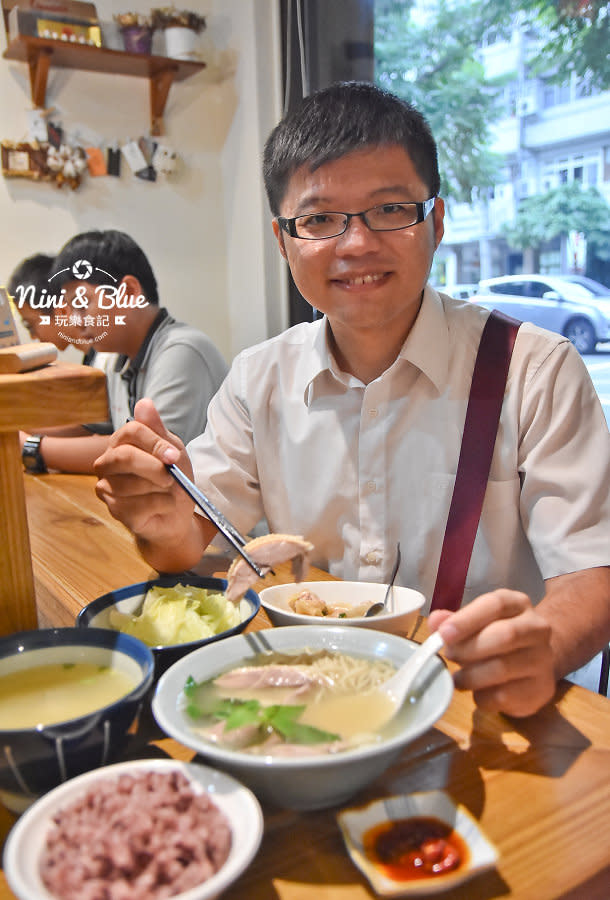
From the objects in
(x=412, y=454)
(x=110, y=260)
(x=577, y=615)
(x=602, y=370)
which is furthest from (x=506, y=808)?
(x=110, y=260)

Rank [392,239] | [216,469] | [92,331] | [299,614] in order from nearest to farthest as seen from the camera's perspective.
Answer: [299,614] < [392,239] < [216,469] < [92,331]

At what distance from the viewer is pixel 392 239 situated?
1.46 metres

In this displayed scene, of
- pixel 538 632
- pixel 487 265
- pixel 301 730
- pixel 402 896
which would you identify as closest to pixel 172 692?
pixel 301 730

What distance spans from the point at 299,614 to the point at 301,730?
1.11 feet

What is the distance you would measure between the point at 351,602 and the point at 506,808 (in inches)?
19.2

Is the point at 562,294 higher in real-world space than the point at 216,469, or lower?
higher

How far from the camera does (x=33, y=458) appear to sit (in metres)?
2.92

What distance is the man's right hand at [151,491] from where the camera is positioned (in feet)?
3.92

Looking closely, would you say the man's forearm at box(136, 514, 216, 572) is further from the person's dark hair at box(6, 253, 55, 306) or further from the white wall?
the white wall

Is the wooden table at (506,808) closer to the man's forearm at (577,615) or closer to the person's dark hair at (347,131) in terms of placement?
the man's forearm at (577,615)

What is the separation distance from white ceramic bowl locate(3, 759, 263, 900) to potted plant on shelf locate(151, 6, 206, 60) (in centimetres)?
381

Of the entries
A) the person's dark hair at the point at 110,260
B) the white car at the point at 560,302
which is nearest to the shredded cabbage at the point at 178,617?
the white car at the point at 560,302

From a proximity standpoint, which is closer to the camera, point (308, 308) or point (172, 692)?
point (172, 692)

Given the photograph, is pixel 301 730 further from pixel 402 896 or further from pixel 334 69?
pixel 334 69
